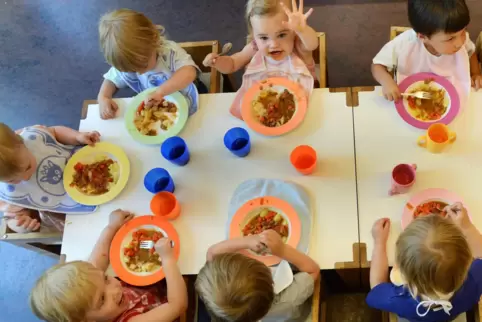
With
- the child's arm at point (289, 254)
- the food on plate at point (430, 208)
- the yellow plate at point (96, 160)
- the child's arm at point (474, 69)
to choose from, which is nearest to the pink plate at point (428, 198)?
the food on plate at point (430, 208)

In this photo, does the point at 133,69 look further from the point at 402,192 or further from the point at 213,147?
the point at 402,192

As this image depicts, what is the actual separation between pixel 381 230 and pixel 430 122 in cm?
37

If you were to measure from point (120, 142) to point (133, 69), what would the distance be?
0.81 ft

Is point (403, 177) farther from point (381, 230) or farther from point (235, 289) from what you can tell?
point (235, 289)

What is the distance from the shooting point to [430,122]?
1457 mm

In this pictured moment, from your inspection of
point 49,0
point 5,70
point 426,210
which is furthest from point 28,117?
point 426,210

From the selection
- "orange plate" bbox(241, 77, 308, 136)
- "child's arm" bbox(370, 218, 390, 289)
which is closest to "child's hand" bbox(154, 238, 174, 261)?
"orange plate" bbox(241, 77, 308, 136)

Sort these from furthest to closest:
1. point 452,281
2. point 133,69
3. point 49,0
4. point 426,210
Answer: point 49,0 < point 133,69 < point 426,210 < point 452,281

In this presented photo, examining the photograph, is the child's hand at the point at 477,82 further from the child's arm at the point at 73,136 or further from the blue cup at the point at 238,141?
the child's arm at the point at 73,136

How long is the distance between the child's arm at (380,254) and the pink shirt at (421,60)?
499mm

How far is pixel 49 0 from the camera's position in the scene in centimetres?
286

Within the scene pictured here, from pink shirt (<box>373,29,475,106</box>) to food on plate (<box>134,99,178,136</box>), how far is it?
704 millimetres

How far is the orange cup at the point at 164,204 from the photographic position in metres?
1.48

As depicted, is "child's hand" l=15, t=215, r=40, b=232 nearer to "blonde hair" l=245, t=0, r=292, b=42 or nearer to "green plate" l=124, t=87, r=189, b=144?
"green plate" l=124, t=87, r=189, b=144
